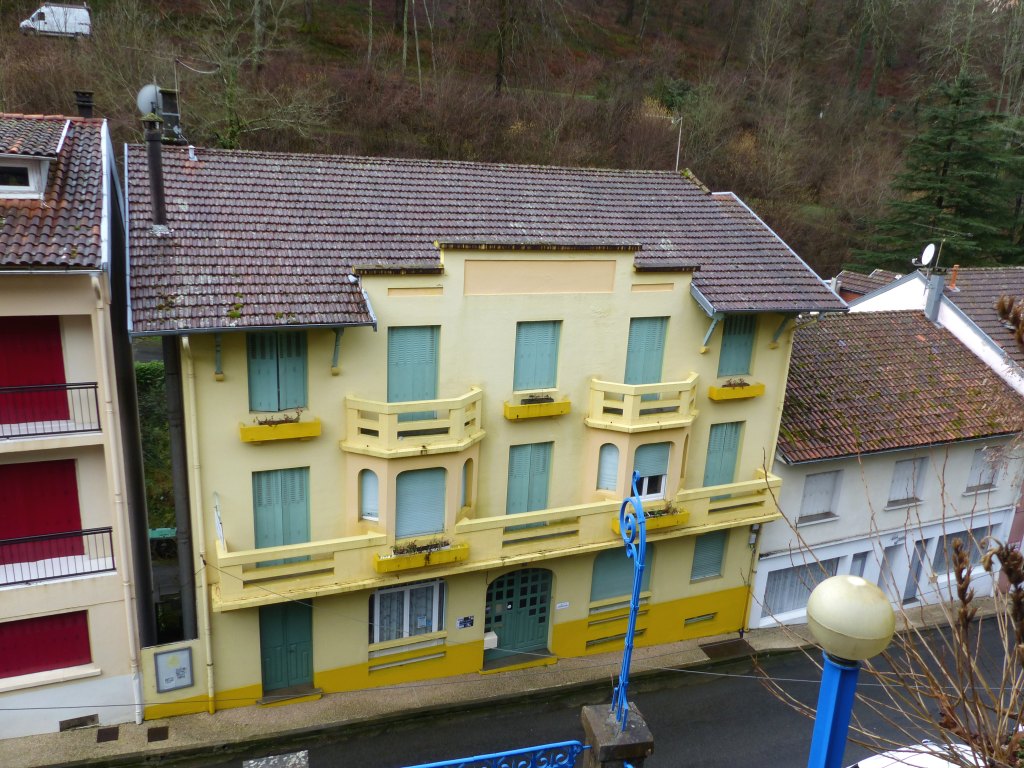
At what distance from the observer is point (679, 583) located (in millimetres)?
20516

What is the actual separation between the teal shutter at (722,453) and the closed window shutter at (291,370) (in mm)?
10453

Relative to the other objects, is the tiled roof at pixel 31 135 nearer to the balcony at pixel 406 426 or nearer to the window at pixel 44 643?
the balcony at pixel 406 426

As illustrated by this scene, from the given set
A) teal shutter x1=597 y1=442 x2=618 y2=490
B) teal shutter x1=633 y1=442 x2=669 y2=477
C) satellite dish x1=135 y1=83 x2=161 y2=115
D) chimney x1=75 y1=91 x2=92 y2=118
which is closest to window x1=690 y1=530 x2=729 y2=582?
teal shutter x1=633 y1=442 x2=669 y2=477

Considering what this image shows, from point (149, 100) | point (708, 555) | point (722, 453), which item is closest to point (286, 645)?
point (708, 555)

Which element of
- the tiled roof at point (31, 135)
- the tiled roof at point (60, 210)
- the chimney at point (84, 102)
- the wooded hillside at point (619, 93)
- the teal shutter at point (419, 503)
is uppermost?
the wooded hillside at point (619, 93)

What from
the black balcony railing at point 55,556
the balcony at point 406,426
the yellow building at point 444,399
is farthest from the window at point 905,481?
the black balcony railing at point 55,556

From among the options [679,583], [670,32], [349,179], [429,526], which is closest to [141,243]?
[349,179]

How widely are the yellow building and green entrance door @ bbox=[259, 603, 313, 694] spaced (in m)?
0.05

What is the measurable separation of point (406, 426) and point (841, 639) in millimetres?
11854

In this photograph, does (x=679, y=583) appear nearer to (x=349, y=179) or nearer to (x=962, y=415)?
(x=962, y=415)

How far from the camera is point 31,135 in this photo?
48.1 ft

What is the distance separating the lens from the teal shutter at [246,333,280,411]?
1484cm

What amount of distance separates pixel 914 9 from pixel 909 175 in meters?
23.7

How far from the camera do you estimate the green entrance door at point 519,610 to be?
1888 centimetres
